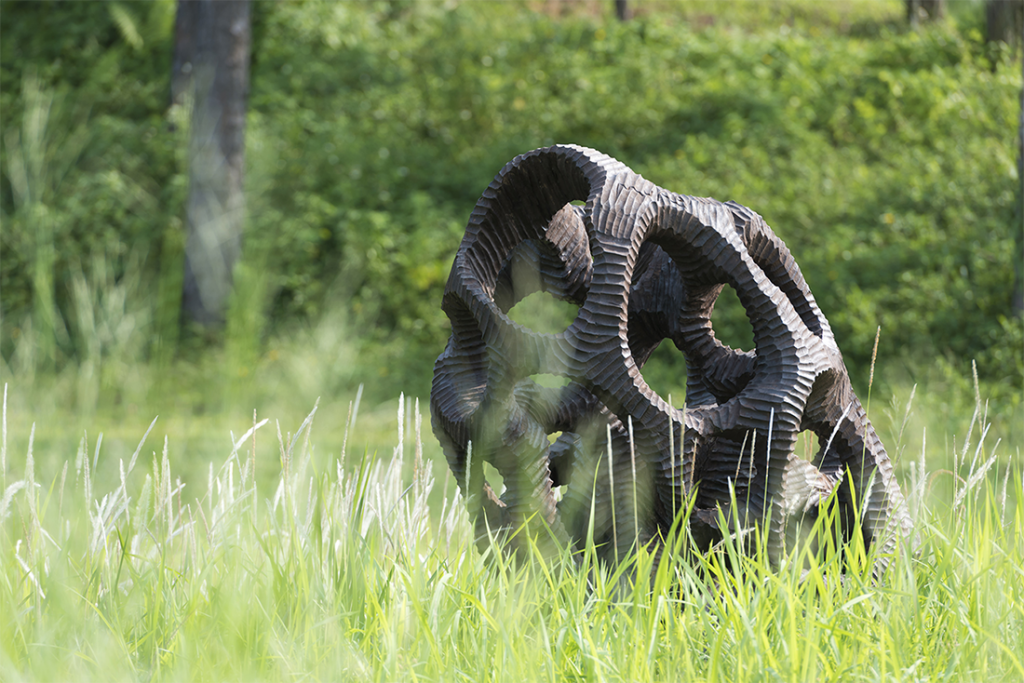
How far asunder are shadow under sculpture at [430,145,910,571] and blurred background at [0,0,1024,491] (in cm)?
316

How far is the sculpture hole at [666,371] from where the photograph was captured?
767 cm

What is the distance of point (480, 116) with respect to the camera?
11.3m

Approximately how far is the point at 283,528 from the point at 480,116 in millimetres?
9430

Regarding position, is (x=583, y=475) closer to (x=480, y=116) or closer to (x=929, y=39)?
(x=480, y=116)

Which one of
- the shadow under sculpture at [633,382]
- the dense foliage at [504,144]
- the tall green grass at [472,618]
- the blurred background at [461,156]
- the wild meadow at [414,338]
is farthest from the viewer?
the dense foliage at [504,144]

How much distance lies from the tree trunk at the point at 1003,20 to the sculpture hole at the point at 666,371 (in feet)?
19.0

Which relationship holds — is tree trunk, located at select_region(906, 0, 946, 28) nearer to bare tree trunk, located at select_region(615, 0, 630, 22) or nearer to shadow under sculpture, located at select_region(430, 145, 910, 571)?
bare tree trunk, located at select_region(615, 0, 630, 22)

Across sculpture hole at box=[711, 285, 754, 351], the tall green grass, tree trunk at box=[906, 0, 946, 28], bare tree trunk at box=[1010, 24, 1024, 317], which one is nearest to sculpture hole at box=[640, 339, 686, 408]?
sculpture hole at box=[711, 285, 754, 351]

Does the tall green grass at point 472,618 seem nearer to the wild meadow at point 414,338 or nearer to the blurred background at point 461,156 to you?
the wild meadow at point 414,338

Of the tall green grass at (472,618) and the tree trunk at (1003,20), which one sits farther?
the tree trunk at (1003,20)

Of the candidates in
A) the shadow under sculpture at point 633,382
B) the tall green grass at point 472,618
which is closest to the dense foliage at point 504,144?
the shadow under sculpture at point 633,382

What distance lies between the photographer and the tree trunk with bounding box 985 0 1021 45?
1020cm

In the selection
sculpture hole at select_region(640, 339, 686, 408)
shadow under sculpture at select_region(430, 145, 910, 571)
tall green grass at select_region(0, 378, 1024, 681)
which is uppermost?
shadow under sculpture at select_region(430, 145, 910, 571)

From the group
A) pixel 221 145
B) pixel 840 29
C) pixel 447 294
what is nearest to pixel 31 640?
pixel 447 294
